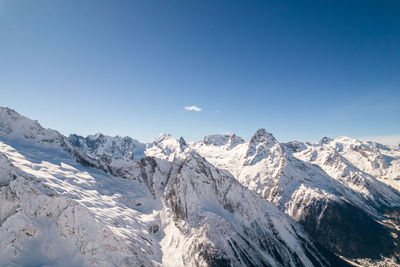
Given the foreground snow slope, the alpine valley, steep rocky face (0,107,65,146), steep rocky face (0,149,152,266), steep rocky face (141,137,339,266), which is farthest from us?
steep rocky face (0,107,65,146)

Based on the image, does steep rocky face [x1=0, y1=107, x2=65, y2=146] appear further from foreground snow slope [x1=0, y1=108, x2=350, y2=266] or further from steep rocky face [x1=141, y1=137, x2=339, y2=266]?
steep rocky face [x1=141, y1=137, x2=339, y2=266]

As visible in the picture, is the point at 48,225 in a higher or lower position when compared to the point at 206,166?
lower

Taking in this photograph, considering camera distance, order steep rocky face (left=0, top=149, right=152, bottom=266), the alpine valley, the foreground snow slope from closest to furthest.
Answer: steep rocky face (left=0, top=149, right=152, bottom=266)
the alpine valley
the foreground snow slope

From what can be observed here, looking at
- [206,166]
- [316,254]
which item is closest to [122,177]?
[206,166]

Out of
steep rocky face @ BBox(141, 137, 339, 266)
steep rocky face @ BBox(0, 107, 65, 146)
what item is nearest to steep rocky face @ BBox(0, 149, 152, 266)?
steep rocky face @ BBox(141, 137, 339, 266)

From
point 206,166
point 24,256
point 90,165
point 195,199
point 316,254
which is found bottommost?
point 316,254

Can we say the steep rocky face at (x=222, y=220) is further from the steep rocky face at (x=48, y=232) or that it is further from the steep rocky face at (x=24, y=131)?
the steep rocky face at (x=24, y=131)

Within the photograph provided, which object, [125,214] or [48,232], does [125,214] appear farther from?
[48,232]

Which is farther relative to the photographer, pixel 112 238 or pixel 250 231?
pixel 250 231

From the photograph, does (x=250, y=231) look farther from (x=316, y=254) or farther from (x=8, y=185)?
(x=8, y=185)
